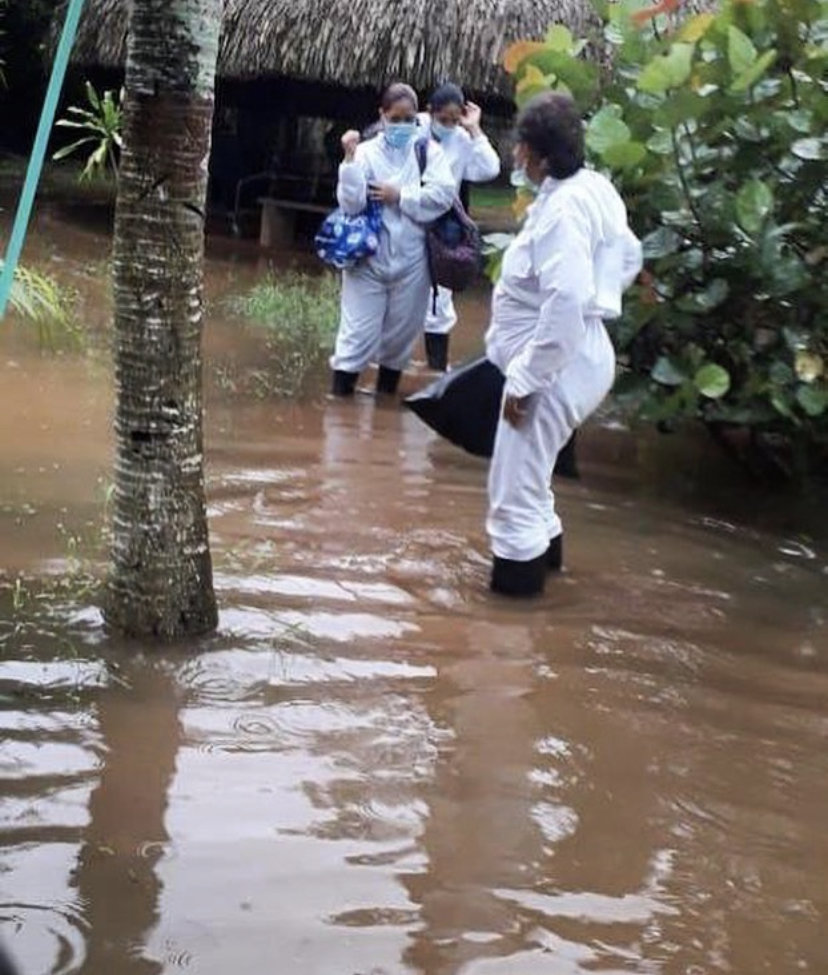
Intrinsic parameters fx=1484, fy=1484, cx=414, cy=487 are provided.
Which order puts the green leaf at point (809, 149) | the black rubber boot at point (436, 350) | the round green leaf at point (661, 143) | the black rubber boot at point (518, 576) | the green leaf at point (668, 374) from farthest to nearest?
1. the black rubber boot at point (436, 350)
2. the green leaf at point (668, 374)
3. the round green leaf at point (661, 143)
4. the green leaf at point (809, 149)
5. the black rubber boot at point (518, 576)

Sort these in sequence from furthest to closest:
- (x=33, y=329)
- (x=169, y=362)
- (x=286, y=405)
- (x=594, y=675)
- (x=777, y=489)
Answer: (x=33, y=329) < (x=286, y=405) < (x=777, y=489) < (x=594, y=675) < (x=169, y=362)

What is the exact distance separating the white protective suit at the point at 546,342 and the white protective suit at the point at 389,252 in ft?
9.42

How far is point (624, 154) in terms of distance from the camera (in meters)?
6.02

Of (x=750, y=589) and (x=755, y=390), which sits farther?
(x=755, y=390)

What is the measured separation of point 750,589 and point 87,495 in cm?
252

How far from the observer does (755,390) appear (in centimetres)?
609

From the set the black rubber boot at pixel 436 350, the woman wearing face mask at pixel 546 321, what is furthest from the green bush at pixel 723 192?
the black rubber boot at pixel 436 350

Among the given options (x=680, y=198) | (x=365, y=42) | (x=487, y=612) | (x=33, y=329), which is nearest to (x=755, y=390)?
(x=680, y=198)

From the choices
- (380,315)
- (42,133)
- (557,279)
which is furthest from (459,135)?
(42,133)

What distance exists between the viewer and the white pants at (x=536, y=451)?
4.88 metres

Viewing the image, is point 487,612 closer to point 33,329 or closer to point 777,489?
point 777,489

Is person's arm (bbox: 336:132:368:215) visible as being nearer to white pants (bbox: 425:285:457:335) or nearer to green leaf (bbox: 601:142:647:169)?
white pants (bbox: 425:285:457:335)

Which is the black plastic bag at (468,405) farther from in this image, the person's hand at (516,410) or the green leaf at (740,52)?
the green leaf at (740,52)

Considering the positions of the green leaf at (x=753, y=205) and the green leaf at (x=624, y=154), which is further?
the green leaf at (x=624, y=154)
